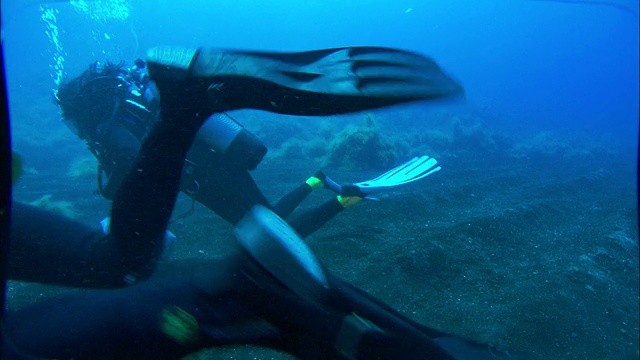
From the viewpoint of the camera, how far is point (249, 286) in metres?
1.62

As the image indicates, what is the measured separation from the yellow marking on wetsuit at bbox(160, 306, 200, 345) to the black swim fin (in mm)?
1108

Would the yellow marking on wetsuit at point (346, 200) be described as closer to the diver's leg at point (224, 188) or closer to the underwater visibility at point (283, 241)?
the underwater visibility at point (283, 241)

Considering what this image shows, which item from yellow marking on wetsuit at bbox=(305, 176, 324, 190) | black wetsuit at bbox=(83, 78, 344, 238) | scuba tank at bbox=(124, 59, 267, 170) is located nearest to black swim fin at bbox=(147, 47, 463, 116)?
scuba tank at bbox=(124, 59, 267, 170)

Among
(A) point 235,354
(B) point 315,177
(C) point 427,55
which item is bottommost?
(A) point 235,354

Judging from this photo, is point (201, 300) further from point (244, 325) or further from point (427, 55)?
point (427, 55)

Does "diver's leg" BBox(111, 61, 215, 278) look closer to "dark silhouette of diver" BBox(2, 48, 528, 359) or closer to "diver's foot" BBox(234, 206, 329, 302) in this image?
"dark silhouette of diver" BBox(2, 48, 528, 359)

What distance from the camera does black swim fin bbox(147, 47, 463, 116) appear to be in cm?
155

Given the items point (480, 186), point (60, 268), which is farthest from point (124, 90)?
point (480, 186)

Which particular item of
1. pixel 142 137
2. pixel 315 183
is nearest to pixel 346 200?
pixel 315 183

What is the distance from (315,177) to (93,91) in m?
3.12

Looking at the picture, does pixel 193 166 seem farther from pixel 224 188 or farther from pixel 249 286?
pixel 249 286

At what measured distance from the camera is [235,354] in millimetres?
2510

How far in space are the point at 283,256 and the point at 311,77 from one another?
89 cm

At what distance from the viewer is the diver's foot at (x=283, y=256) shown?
1556 mm
